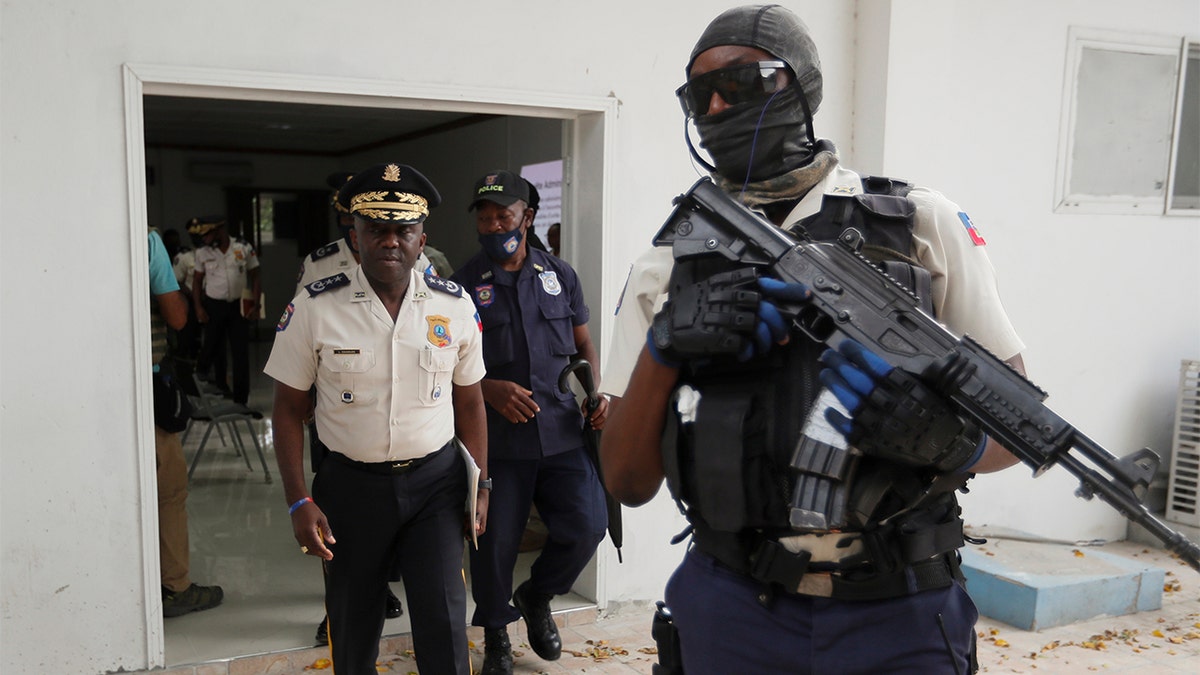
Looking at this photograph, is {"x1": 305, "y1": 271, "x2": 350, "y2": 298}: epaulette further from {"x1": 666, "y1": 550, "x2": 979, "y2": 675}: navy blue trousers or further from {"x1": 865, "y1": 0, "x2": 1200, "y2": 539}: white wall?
{"x1": 865, "y1": 0, "x2": 1200, "y2": 539}: white wall

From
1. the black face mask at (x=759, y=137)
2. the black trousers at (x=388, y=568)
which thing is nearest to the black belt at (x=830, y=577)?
the black face mask at (x=759, y=137)

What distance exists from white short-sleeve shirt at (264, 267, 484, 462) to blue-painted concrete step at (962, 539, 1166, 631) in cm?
304

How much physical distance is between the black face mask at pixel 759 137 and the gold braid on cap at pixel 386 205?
1619mm

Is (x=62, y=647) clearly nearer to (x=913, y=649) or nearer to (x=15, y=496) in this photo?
(x=15, y=496)

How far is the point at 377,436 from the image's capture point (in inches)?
129

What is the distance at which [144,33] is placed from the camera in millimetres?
3857

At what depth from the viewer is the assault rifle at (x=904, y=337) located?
1.52m

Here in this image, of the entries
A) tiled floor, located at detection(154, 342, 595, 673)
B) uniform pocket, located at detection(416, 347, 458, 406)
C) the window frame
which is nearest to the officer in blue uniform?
tiled floor, located at detection(154, 342, 595, 673)

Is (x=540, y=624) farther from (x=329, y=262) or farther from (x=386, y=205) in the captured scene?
(x=386, y=205)

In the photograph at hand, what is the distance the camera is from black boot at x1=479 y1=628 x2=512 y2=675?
4.32 m

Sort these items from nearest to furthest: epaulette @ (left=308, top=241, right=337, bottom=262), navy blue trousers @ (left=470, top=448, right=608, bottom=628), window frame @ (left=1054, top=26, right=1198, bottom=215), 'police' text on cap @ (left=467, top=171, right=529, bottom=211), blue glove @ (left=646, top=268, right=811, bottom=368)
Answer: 1. blue glove @ (left=646, top=268, right=811, bottom=368)
2. navy blue trousers @ (left=470, top=448, right=608, bottom=628)
3. 'police' text on cap @ (left=467, top=171, right=529, bottom=211)
4. epaulette @ (left=308, top=241, right=337, bottom=262)
5. window frame @ (left=1054, top=26, right=1198, bottom=215)

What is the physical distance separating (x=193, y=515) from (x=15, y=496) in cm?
311

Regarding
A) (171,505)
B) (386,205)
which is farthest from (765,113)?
(171,505)

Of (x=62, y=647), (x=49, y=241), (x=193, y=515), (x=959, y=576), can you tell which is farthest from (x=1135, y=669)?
(x=193, y=515)
